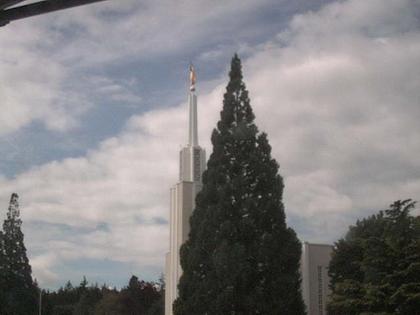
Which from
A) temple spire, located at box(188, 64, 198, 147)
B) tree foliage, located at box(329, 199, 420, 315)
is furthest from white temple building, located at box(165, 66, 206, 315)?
tree foliage, located at box(329, 199, 420, 315)

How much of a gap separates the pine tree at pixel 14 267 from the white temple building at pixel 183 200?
13810mm

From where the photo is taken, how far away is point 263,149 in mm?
23938

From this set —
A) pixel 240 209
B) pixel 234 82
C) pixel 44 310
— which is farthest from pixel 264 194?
pixel 44 310

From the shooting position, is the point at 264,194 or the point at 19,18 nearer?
the point at 19,18

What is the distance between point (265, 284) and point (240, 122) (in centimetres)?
580

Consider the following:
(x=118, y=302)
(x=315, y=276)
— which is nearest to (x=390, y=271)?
(x=315, y=276)

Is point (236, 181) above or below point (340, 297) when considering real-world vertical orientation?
above

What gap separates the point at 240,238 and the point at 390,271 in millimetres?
6198

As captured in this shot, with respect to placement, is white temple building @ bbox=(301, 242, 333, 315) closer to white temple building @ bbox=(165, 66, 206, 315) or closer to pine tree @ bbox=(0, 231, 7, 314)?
white temple building @ bbox=(165, 66, 206, 315)

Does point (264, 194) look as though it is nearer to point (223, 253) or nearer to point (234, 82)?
point (223, 253)

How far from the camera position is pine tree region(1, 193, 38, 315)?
5109cm

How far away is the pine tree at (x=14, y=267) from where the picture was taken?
51094mm

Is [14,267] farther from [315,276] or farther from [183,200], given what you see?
[315,276]

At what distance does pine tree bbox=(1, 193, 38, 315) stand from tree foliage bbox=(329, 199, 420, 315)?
30.4m
